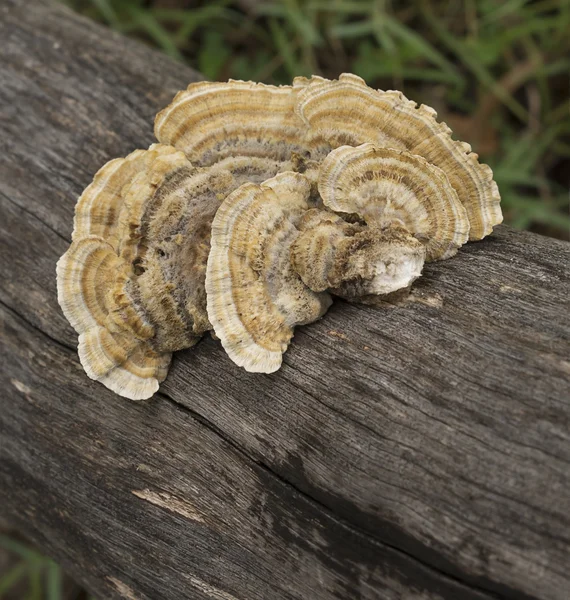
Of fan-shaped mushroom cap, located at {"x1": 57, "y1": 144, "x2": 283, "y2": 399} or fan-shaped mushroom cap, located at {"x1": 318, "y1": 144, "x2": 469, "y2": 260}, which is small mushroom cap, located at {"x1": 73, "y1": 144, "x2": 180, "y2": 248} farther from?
fan-shaped mushroom cap, located at {"x1": 318, "y1": 144, "x2": 469, "y2": 260}

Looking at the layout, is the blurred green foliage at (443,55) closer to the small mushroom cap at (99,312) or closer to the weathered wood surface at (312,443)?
the weathered wood surface at (312,443)

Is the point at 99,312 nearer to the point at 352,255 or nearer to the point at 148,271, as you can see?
the point at 148,271

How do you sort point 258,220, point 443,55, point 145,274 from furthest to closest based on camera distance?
point 443,55 → point 145,274 → point 258,220

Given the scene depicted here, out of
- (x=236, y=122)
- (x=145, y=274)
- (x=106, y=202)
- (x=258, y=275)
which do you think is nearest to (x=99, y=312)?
(x=145, y=274)

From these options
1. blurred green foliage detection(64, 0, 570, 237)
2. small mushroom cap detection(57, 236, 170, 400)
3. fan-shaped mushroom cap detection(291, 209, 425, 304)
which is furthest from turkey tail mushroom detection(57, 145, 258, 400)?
blurred green foliage detection(64, 0, 570, 237)

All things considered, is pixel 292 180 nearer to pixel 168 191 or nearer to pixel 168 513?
pixel 168 191
